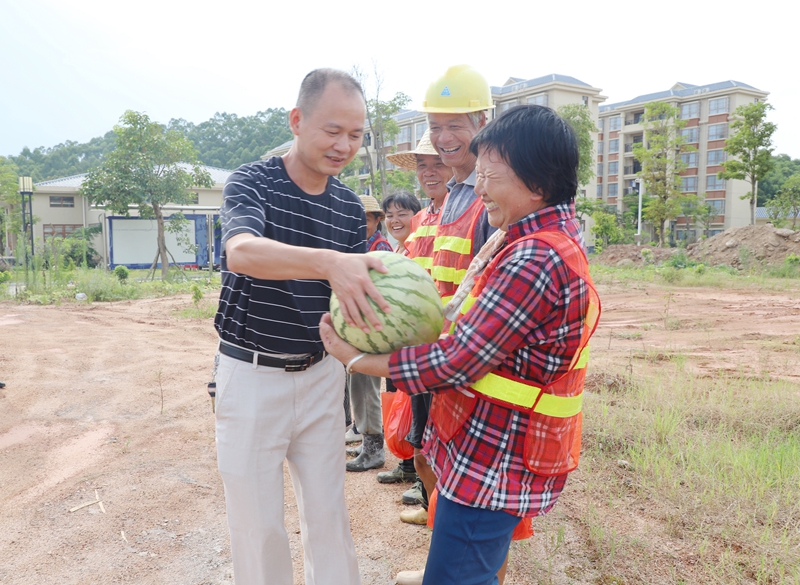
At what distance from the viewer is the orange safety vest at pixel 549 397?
5.76 ft

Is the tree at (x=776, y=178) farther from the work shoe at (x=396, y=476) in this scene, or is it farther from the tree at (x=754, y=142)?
the work shoe at (x=396, y=476)

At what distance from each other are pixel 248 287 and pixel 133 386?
536 cm

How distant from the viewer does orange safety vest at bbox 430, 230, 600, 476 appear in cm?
176

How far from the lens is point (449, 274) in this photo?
2.75m

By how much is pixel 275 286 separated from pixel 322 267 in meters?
0.52

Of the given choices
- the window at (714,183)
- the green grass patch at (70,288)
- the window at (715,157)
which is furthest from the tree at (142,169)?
the window at (715,157)

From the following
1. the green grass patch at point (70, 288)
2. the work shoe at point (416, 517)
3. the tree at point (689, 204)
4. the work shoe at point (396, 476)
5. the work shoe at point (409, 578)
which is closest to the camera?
the work shoe at point (409, 578)

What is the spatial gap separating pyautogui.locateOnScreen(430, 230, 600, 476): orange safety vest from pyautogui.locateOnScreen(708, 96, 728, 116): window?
58.2 meters

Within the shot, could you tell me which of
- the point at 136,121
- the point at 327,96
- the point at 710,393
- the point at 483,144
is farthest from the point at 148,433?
the point at 136,121

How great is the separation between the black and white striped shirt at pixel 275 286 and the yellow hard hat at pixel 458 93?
3.19ft

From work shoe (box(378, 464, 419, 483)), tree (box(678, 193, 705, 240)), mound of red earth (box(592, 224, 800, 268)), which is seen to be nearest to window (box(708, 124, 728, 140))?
tree (box(678, 193, 705, 240))

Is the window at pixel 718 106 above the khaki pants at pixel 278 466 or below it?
above

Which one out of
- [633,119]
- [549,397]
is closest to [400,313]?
[549,397]

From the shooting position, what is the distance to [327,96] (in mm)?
2141
